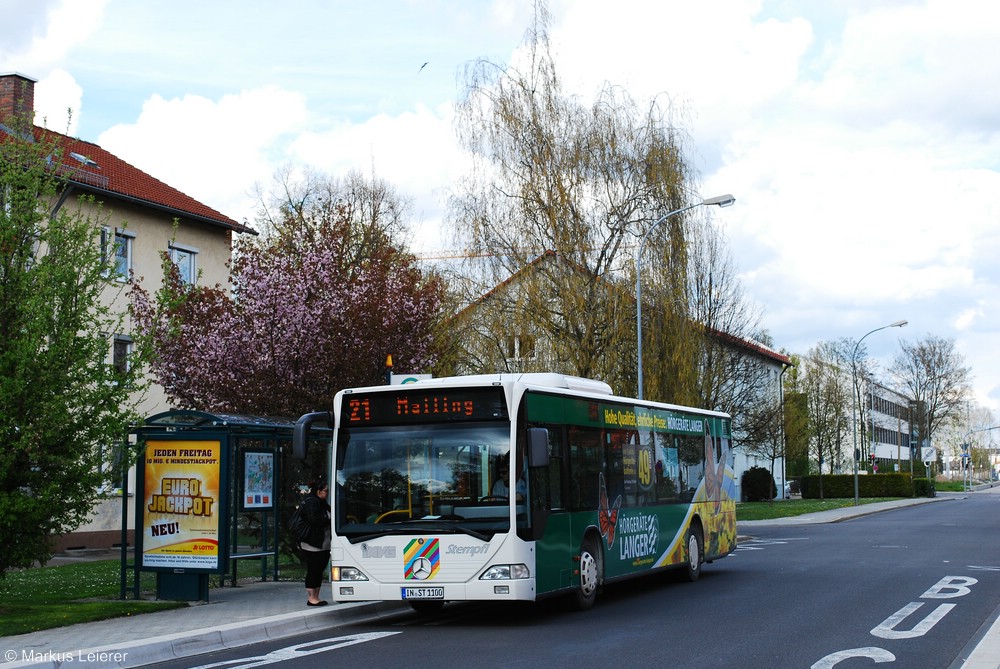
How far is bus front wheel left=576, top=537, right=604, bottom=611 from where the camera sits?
591 inches

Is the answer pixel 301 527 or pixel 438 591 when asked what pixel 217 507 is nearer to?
pixel 301 527

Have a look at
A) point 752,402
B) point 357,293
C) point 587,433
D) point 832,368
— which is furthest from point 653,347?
point 832,368

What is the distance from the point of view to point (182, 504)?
15539 mm

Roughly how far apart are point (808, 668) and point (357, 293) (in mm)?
14756

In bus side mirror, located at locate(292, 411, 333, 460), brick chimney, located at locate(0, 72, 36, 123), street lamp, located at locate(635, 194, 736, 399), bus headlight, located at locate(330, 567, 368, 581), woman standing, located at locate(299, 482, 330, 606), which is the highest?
brick chimney, located at locate(0, 72, 36, 123)

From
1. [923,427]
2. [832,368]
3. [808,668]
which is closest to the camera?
[808,668]

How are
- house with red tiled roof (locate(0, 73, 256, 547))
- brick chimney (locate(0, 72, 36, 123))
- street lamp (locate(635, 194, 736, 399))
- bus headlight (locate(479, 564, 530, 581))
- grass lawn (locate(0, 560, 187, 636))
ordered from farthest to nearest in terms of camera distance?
brick chimney (locate(0, 72, 36, 123))
house with red tiled roof (locate(0, 73, 256, 547))
street lamp (locate(635, 194, 736, 399))
bus headlight (locate(479, 564, 530, 581))
grass lawn (locate(0, 560, 187, 636))

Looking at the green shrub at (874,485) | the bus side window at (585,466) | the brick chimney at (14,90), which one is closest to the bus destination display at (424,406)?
the bus side window at (585,466)

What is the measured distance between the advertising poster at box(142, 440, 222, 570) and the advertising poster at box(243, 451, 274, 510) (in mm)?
1427

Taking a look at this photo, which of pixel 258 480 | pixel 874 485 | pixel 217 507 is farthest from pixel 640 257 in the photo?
pixel 874 485


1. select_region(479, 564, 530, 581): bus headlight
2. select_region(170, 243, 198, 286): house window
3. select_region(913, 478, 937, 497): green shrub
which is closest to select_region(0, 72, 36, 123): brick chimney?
select_region(170, 243, 198, 286): house window

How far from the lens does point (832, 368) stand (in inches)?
Answer: 3492

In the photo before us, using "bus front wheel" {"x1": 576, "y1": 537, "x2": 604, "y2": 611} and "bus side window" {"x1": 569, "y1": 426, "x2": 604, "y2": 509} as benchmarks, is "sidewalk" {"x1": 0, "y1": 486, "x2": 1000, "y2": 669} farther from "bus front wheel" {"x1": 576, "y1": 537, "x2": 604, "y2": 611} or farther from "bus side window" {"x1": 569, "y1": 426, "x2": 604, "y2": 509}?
"bus side window" {"x1": 569, "y1": 426, "x2": 604, "y2": 509}

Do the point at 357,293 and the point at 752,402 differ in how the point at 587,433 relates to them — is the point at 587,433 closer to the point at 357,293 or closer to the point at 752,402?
the point at 357,293
